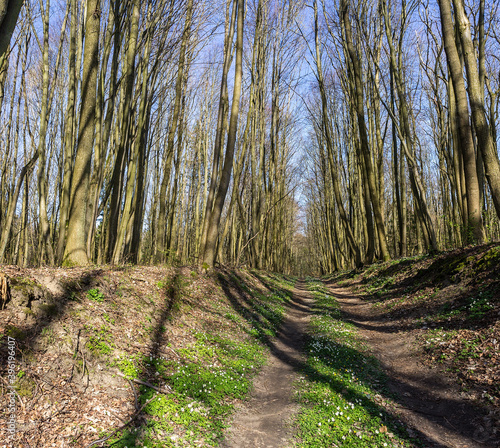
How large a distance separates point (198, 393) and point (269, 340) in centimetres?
378

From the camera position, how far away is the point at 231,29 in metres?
12.0

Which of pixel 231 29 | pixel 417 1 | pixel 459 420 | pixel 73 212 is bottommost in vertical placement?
pixel 459 420

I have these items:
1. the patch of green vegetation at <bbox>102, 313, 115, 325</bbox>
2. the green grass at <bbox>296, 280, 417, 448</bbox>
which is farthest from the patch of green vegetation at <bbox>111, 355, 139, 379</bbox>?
the green grass at <bbox>296, 280, 417, 448</bbox>

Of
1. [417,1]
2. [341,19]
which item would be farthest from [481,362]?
[341,19]

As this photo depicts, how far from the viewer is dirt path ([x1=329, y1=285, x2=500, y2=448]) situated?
12.7ft

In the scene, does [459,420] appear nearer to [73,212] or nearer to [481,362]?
[481,362]

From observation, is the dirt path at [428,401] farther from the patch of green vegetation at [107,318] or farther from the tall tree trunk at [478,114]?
the patch of green vegetation at [107,318]

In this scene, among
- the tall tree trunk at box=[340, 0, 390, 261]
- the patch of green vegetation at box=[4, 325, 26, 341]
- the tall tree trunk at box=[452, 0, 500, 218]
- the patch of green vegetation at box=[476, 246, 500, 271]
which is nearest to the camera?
the patch of green vegetation at box=[4, 325, 26, 341]

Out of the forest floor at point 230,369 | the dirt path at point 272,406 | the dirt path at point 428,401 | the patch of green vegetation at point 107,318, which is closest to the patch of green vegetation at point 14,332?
the forest floor at point 230,369

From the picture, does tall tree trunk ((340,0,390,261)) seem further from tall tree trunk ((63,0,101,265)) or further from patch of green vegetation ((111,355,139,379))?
patch of green vegetation ((111,355,139,379))

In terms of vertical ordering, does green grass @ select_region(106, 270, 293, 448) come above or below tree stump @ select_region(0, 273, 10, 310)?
below

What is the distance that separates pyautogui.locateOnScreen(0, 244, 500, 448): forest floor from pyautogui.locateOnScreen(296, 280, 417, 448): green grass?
2cm

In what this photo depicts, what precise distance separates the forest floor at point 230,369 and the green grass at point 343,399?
0.02m

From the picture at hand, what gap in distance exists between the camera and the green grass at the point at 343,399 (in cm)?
394
